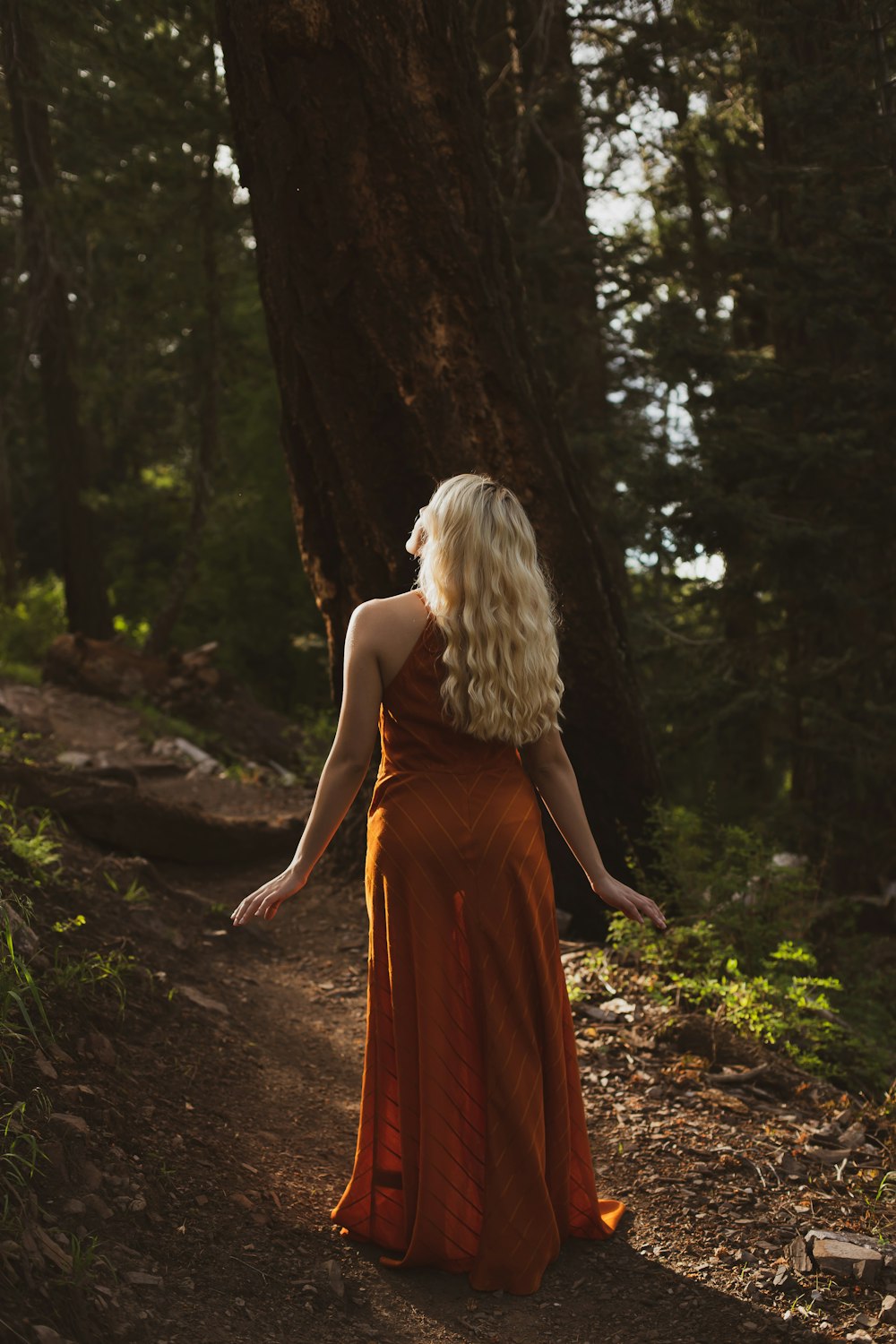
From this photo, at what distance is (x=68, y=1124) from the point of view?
3406 millimetres

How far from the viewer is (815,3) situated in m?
7.46

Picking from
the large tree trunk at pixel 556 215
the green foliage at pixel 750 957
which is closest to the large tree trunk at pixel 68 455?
the large tree trunk at pixel 556 215

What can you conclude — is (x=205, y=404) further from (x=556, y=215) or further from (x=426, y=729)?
(x=426, y=729)

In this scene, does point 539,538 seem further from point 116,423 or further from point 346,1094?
point 116,423

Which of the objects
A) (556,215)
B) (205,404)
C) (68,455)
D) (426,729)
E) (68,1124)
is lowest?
(68,1124)

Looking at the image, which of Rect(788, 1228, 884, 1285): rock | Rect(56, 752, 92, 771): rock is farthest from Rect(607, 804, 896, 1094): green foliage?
Rect(56, 752, 92, 771): rock

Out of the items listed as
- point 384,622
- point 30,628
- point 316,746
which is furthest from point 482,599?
point 30,628

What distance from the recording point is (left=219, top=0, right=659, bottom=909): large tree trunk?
575cm

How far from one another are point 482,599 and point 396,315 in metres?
3.05

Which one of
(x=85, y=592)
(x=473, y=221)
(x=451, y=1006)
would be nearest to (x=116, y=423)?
(x=85, y=592)

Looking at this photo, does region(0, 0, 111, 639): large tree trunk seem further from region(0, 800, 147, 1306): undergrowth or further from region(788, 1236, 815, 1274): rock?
→ region(788, 1236, 815, 1274): rock

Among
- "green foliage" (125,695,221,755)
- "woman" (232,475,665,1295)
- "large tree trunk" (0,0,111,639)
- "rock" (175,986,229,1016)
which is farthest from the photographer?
"large tree trunk" (0,0,111,639)

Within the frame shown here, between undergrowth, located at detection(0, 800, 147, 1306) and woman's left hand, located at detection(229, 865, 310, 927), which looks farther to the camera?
woman's left hand, located at detection(229, 865, 310, 927)

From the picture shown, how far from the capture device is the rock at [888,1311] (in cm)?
324
